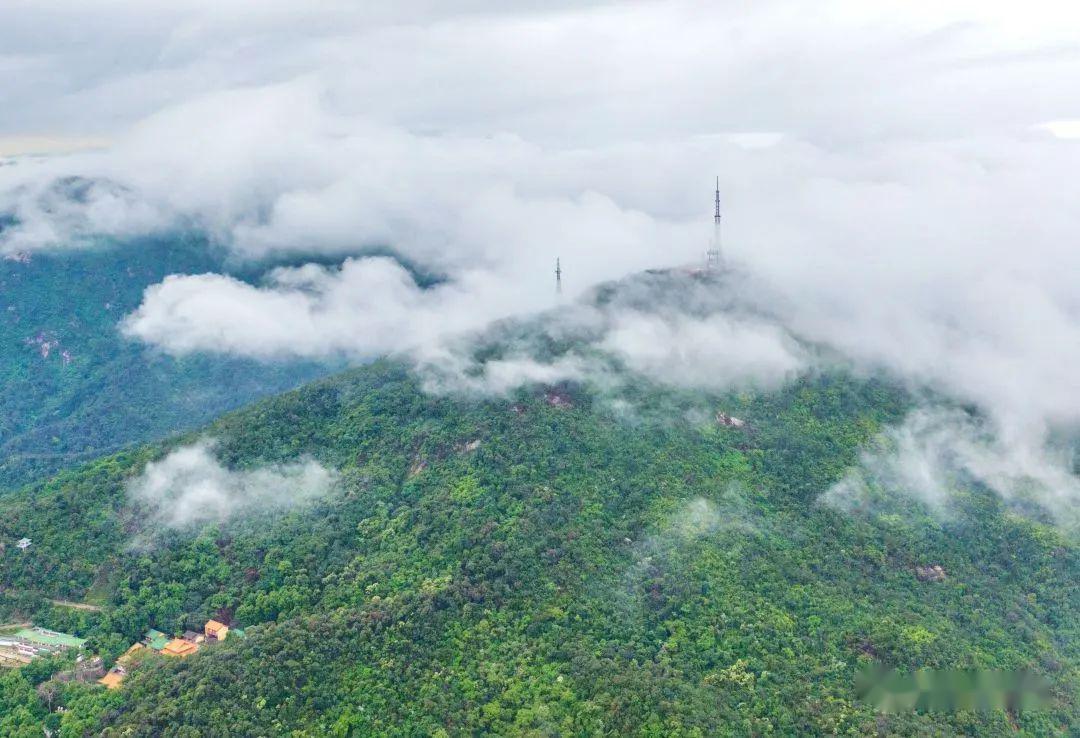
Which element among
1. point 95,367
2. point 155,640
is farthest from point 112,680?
point 95,367

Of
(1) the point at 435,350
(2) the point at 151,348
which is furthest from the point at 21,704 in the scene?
(2) the point at 151,348

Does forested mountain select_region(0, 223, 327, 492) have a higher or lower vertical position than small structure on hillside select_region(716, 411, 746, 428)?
lower

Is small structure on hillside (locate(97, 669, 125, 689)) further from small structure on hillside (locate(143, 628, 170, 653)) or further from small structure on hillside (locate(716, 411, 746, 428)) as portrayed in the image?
small structure on hillside (locate(716, 411, 746, 428))

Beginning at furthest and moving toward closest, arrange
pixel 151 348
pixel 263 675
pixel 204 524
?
pixel 151 348 → pixel 204 524 → pixel 263 675

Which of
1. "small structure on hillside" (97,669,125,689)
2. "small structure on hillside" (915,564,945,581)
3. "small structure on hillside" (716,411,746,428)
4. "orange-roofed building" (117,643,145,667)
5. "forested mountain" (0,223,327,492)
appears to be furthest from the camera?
"forested mountain" (0,223,327,492)

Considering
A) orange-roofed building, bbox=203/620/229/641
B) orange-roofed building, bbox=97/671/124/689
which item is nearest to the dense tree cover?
orange-roofed building, bbox=203/620/229/641

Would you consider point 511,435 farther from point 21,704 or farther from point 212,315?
point 212,315

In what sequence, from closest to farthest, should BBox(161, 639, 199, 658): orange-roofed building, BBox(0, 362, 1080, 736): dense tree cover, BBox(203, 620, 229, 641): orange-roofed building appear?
BBox(0, 362, 1080, 736): dense tree cover < BBox(161, 639, 199, 658): orange-roofed building < BBox(203, 620, 229, 641): orange-roofed building
